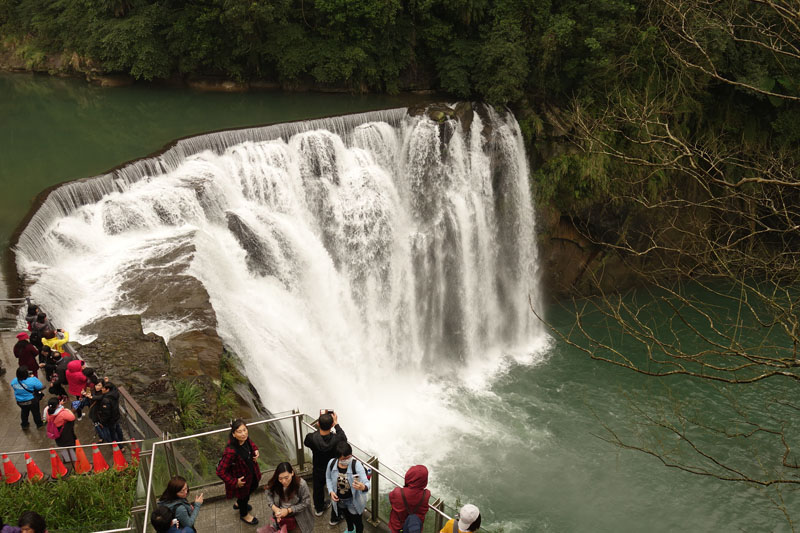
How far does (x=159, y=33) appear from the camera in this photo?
23.6 metres

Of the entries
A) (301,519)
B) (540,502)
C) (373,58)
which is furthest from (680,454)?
(373,58)

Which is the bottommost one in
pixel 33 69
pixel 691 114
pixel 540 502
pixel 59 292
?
pixel 540 502

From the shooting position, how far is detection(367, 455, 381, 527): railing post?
6.25 metres

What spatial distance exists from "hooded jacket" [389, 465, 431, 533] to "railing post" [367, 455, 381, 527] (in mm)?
588

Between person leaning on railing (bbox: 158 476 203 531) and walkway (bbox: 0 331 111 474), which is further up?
person leaning on railing (bbox: 158 476 203 531)

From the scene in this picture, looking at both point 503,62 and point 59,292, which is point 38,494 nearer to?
point 59,292

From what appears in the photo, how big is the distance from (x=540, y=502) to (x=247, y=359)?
7204 mm

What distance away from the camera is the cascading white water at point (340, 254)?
1295 centimetres

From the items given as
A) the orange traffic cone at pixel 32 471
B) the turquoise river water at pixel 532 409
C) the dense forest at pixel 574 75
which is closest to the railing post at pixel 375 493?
the orange traffic cone at pixel 32 471

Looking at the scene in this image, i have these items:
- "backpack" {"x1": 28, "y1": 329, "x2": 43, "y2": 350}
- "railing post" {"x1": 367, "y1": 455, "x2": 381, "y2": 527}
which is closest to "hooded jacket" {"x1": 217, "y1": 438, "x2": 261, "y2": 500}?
"railing post" {"x1": 367, "y1": 455, "x2": 381, "y2": 527}

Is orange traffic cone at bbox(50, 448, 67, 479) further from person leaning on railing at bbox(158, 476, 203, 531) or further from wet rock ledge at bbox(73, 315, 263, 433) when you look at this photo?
person leaning on railing at bbox(158, 476, 203, 531)

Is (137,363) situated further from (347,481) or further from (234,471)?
(347,481)

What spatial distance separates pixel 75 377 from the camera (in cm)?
853

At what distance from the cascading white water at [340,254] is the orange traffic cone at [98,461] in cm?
397
